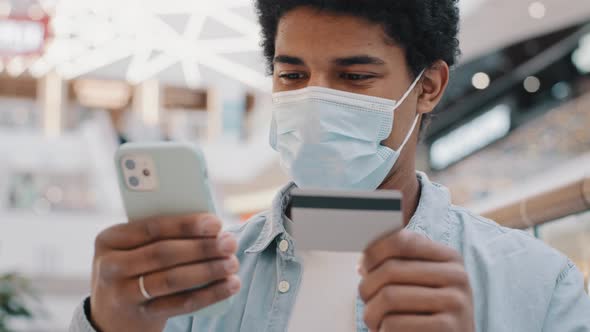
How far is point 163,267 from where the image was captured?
1.02 m

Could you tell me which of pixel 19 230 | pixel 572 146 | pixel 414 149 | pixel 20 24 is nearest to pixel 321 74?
pixel 414 149

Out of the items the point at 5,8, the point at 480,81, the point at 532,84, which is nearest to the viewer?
the point at 532,84

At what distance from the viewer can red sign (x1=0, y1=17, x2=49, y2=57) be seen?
Answer: 1248 cm

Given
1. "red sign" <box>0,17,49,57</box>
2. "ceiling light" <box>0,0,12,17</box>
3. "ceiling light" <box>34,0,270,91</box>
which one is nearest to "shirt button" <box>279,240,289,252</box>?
"ceiling light" <box>34,0,270,91</box>

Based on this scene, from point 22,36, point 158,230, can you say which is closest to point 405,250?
point 158,230

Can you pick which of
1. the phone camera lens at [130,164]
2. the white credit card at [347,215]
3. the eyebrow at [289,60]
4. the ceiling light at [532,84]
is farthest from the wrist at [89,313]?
the ceiling light at [532,84]

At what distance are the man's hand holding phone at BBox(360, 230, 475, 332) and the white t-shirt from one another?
0.35 m

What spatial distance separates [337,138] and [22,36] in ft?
40.3

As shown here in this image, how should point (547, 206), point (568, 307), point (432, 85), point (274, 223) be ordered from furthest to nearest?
point (547, 206) → point (432, 85) → point (274, 223) → point (568, 307)

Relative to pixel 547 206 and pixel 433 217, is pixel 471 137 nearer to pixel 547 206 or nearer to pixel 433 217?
pixel 547 206

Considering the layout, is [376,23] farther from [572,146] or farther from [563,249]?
[572,146]

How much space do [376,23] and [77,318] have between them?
786 millimetres

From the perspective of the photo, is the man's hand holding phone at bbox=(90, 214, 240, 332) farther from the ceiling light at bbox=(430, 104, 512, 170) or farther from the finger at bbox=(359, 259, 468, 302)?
the ceiling light at bbox=(430, 104, 512, 170)

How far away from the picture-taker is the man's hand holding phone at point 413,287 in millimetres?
963
